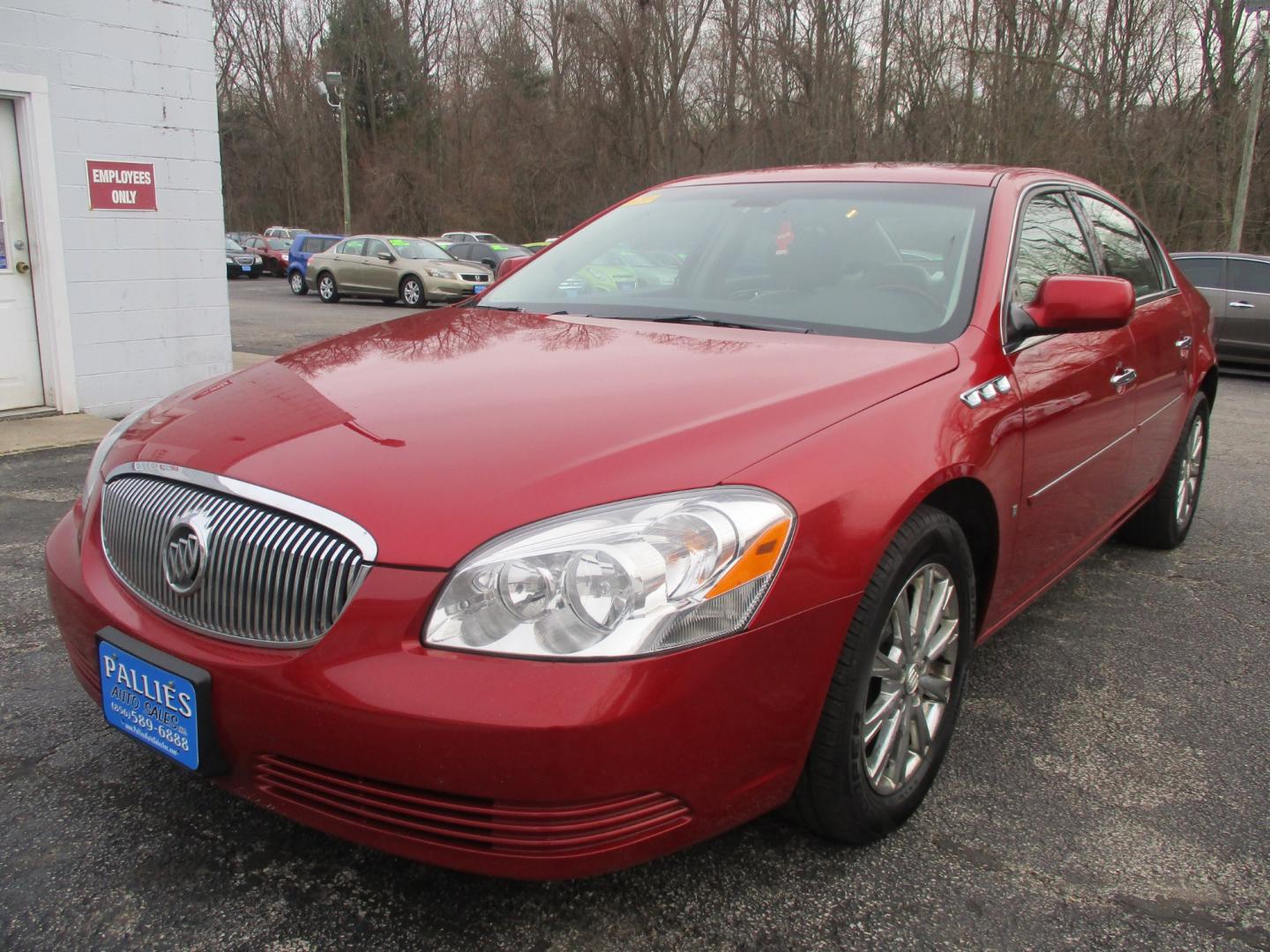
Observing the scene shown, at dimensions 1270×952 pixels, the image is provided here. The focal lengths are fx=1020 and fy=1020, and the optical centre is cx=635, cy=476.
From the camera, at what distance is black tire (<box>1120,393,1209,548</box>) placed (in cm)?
440

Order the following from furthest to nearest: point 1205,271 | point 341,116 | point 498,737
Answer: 1. point 341,116
2. point 1205,271
3. point 498,737

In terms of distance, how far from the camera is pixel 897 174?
10.7 feet

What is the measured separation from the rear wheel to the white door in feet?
46.2

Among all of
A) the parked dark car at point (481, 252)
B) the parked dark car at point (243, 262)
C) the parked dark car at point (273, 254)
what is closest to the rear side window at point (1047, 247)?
the parked dark car at point (481, 252)

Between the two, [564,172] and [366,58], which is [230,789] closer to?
[564,172]

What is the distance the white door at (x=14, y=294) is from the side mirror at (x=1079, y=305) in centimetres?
668

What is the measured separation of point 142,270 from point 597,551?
275 inches

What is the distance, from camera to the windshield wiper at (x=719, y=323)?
271 centimetres

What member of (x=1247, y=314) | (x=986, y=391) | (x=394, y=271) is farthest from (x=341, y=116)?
(x=986, y=391)

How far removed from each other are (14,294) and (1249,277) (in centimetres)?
1170

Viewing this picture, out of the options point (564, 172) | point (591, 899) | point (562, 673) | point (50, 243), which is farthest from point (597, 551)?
point (564, 172)

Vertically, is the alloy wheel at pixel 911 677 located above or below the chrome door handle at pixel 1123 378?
below

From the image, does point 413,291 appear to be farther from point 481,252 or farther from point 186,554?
point 186,554

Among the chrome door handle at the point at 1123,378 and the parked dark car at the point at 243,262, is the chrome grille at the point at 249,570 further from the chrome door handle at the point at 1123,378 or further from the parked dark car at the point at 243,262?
the parked dark car at the point at 243,262
